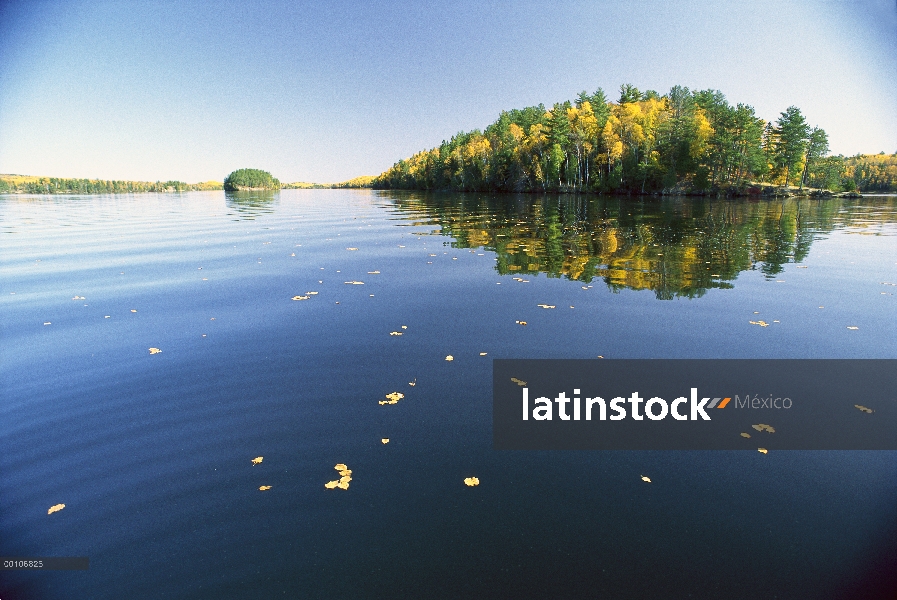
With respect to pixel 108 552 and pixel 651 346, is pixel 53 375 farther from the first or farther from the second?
pixel 651 346

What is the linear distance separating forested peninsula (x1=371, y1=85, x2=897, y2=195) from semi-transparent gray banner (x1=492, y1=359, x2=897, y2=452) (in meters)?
76.7

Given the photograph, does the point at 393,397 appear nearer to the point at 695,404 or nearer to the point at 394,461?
the point at 394,461

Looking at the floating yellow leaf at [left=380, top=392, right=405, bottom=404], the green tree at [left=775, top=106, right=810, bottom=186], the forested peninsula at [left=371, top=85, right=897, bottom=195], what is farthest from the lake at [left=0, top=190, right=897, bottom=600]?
the green tree at [left=775, top=106, right=810, bottom=186]

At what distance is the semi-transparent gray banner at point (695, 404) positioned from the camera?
6.12m

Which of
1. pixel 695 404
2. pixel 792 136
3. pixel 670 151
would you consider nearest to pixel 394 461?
pixel 695 404

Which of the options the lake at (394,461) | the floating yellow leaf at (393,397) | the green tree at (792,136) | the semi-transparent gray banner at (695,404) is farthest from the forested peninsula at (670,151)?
the floating yellow leaf at (393,397)

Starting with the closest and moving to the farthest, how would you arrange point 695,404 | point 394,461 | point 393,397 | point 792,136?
point 394,461 < point 695,404 < point 393,397 < point 792,136

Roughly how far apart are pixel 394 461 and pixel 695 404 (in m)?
4.80

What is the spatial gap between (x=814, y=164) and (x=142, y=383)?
108575mm

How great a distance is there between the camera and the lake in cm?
418

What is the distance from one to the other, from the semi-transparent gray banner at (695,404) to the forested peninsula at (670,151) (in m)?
76.7

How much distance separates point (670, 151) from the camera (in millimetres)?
76750

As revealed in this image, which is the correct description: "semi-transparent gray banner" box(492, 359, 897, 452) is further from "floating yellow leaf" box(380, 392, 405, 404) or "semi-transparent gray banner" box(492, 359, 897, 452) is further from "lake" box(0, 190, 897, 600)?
"floating yellow leaf" box(380, 392, 405, 404)

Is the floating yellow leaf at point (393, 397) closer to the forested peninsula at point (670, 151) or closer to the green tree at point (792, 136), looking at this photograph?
the forested peninsula at point (670, 151)
